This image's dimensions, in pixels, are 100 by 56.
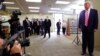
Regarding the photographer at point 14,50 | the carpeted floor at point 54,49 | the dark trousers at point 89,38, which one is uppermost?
the photographer at point 14,50

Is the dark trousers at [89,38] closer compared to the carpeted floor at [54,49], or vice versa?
the dark trousers at [89,38]

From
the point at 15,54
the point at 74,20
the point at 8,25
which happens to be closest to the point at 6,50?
the point at 15,54

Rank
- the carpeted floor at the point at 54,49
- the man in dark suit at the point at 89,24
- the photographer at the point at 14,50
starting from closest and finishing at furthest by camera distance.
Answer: the photographer at the point at 14,50 < the man in dark suit at the point at 89,24 < the carpeted floor at the point at 54,49

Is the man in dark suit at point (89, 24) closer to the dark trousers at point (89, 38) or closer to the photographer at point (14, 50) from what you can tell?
the dark trousers at point (89, 38)

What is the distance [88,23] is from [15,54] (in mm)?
3419

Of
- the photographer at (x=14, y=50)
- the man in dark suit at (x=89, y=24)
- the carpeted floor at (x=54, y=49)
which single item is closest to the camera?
the photographer at (x=14, y=50)

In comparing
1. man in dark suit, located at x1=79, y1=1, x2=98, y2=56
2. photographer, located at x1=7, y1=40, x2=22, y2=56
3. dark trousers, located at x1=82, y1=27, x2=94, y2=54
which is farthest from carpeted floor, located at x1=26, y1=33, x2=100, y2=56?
photographer, located at x1=7, y1=40, x2=22, y2=56

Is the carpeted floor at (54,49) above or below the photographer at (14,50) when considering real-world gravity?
below

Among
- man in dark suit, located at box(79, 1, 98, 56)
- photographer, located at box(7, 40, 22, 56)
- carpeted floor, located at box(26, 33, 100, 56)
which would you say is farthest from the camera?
carpeted floor, located at box(26, 33, 100, 56)

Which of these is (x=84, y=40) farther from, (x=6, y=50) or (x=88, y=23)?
(x=6, y=50)

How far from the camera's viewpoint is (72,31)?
1780 cm

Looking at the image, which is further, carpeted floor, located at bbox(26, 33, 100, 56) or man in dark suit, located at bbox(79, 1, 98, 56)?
carpeted floor, located at bbox(26, 33, 100, 56)

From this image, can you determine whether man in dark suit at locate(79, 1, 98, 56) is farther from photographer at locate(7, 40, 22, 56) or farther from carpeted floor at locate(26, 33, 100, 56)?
photographer at locate(7, 40, 22, 56)

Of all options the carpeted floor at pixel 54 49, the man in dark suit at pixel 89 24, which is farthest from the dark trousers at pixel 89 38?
the carpeted floor at pixel 54 49
